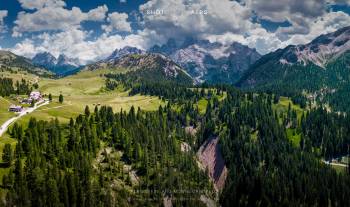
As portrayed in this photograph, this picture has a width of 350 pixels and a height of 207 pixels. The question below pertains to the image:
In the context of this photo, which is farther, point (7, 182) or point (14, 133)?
point (14, 133)

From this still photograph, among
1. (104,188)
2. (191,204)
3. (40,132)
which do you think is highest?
(40,132)

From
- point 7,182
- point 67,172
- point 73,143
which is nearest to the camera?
point 7,182

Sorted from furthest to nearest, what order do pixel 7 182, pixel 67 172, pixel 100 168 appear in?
pixel 100 168
pixel 67 172
pixel 7 182

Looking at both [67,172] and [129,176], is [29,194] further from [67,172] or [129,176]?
[129,176]

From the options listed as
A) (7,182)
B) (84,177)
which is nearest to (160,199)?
(84,177)

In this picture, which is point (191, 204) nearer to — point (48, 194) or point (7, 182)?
point (48, 194)

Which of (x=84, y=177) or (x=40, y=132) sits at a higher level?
(x=40, y=132)

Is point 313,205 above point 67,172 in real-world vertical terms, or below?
below

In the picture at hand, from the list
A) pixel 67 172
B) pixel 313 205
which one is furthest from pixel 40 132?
pixel 313 205

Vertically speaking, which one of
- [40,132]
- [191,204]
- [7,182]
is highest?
[40,132]
